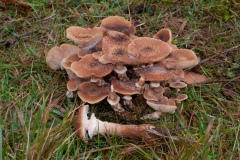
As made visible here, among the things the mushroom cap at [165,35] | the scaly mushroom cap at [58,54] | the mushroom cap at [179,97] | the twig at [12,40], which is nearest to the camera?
the mushroom cap at [179,97]

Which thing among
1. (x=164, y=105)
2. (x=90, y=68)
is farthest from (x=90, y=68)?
(x=164, y=105)

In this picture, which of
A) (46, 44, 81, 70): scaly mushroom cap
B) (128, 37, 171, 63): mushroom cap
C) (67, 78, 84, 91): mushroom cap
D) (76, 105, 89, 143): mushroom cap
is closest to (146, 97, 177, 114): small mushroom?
(128, 37, 171, 63): mushroom cap

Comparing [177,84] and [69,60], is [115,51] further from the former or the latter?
[177,84]

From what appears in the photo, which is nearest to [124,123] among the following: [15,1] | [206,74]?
[206,74]

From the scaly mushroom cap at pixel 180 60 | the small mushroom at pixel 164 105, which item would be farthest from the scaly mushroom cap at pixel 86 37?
the small mushroom at pixel 164 105

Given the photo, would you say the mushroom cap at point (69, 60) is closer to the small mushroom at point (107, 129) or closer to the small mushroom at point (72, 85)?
the small mushroom at point (72, 85)

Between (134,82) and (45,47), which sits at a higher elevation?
(134,82)

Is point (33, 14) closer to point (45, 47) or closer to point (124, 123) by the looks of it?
point (45, 47)

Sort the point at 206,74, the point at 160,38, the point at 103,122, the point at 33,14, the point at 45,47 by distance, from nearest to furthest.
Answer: the point at 103,122, the point at 160,38, the point at 206,74, the point at 45,47, the point at 33,14
